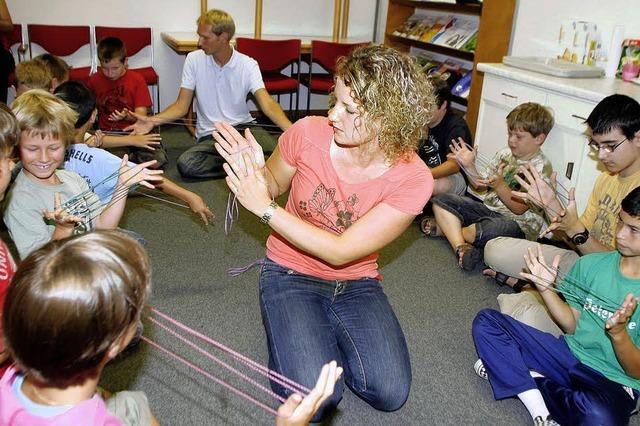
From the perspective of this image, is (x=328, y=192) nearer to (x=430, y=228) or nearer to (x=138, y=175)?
(x=138, y=175)

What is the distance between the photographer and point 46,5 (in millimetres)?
5488

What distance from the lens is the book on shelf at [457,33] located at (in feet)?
16.8

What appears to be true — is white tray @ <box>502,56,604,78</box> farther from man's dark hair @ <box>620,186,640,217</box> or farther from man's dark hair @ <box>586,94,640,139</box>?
man's dark hair @ <box>620,186,640,217</box>

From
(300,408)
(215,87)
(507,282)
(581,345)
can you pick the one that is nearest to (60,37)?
(215,87)

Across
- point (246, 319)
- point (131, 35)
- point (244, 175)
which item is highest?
point (131, 35)

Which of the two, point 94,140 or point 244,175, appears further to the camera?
point 94,140

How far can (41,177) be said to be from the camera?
2.10 meters

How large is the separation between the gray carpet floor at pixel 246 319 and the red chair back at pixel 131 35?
94.8 inches

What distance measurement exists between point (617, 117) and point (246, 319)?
1.77 m

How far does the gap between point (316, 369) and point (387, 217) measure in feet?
1.78

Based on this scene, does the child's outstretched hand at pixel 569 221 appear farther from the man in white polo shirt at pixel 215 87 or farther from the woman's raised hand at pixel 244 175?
the man in white polo shirt at pixel 215 87

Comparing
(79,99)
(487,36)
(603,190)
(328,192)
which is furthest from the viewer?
(487,36)

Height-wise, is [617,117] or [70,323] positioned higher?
[617,117]

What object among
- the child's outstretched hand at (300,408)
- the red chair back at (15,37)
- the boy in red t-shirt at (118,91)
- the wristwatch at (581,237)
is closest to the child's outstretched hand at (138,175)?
the child's outstretched hand at (300,408)
